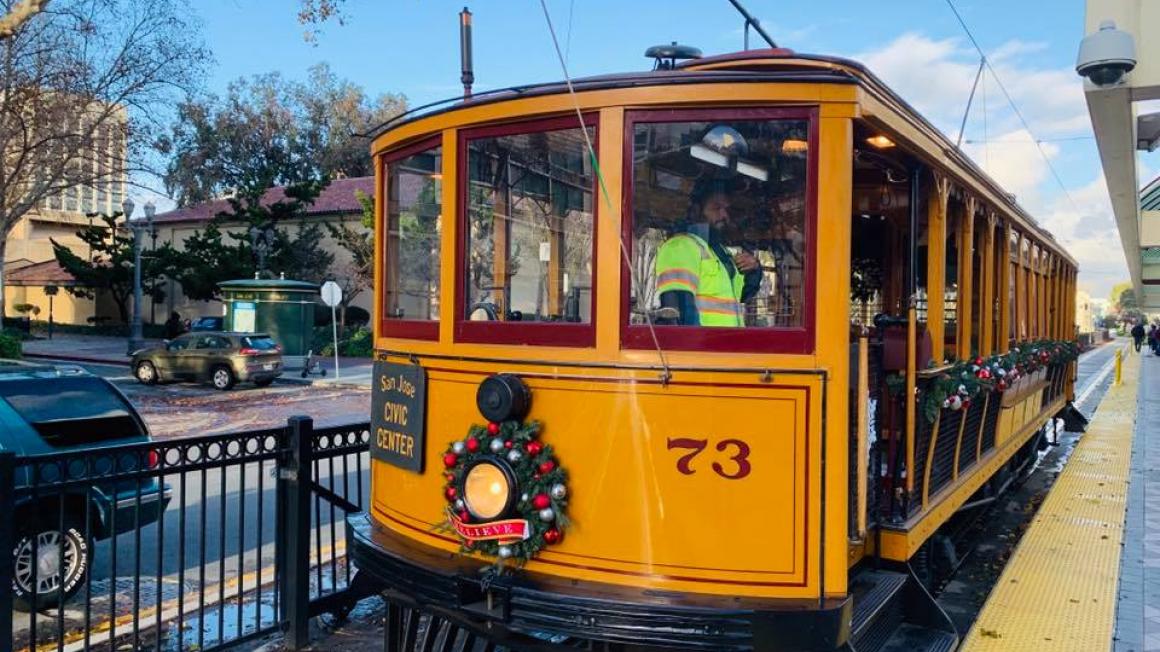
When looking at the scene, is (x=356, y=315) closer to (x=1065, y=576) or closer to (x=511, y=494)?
(x=1065, y=576)

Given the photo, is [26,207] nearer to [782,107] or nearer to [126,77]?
[126,77]

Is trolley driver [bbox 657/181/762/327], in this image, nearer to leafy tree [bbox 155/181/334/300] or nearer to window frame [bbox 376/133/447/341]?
window frame [bbox 376/133/447/341]

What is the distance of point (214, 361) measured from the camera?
19.0m

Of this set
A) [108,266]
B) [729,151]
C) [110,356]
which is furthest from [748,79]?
[108,266]

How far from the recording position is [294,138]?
4309 cm

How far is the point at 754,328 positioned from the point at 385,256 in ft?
6.33

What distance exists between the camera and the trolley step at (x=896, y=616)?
3.49 m

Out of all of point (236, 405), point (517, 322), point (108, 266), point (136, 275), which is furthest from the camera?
point (108, 266)

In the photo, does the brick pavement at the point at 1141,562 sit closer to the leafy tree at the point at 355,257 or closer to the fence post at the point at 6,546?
the fence post at the point at 6,546

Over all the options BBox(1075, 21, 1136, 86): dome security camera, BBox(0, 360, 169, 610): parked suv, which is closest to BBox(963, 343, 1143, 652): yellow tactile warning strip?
BBox(1075, 21, 1136, 86): dome security camera

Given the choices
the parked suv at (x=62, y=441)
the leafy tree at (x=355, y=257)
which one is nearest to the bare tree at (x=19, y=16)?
the parked suv at (x=62, y=441)

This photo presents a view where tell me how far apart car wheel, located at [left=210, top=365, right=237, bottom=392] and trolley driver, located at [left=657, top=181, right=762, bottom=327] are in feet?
57.4

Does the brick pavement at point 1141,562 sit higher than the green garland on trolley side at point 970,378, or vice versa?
the green garland on trolley side at point 970,378

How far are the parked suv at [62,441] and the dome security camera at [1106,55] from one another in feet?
26.6
